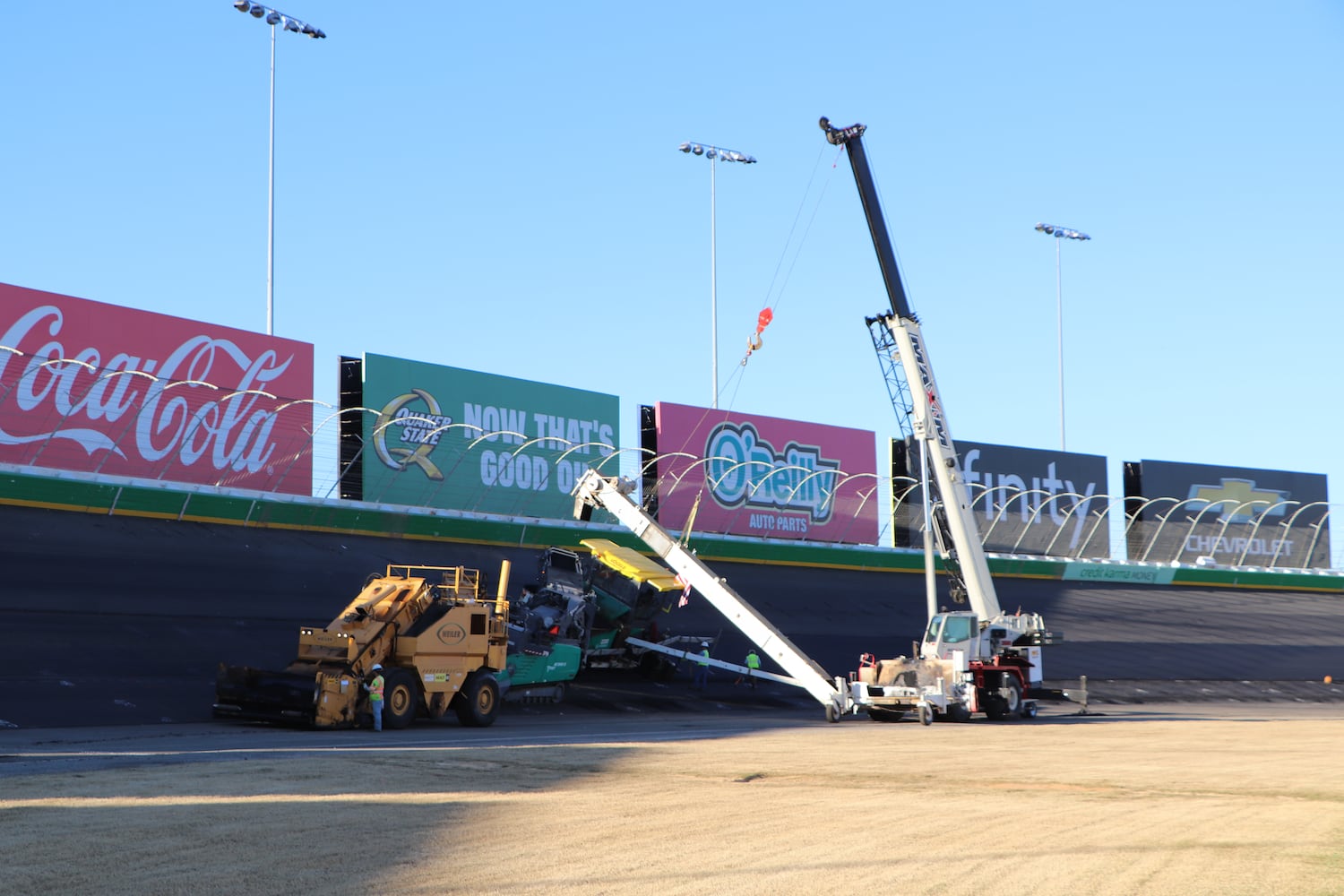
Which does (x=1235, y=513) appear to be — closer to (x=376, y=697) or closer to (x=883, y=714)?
(x=883, y=714)

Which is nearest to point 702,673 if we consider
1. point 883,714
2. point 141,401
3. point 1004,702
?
point 883,714

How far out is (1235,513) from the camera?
230ft

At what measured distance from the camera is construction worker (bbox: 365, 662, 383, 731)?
84.3 ft

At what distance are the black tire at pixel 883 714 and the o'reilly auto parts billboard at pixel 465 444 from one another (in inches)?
471

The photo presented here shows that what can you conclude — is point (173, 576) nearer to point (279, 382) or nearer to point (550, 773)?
point (279, 382)

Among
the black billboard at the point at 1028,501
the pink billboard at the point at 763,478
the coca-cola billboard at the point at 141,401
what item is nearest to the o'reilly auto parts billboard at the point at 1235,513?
the black billboard at the point at 1028,501

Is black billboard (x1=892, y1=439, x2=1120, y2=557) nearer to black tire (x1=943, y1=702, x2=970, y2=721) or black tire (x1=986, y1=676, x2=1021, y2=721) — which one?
black tire (x1=986, y1=676, x2=1021, y2=721)

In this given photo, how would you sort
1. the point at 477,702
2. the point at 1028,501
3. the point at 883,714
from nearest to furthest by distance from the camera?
the point at 477,702 → the point at 883,714 → the point at 1028,501

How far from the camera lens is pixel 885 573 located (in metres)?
58.7

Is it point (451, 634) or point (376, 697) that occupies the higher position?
point (451, 634)

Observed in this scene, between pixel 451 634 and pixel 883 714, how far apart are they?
1235 centimetres

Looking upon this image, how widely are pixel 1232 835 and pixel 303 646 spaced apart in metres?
18.4

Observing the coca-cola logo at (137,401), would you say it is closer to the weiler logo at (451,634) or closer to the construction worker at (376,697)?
the weiler logo at (451,634)

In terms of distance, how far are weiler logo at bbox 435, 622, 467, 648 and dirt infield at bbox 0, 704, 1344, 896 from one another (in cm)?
599
